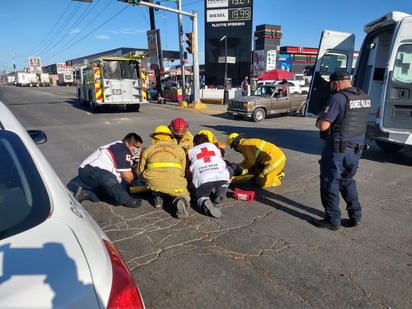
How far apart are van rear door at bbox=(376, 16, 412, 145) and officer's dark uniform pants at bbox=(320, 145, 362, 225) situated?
364 centimetres

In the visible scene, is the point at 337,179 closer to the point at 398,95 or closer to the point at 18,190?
the point at 18,190

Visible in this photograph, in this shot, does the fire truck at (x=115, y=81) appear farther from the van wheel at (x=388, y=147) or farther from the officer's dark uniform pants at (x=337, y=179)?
the officer's dark uniform pants at (x=337, y=179)

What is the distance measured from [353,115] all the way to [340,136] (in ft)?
0.92

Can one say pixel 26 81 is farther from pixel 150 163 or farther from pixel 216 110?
pixel 150 163

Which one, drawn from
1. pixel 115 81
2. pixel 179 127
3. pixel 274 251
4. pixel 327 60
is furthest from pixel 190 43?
pixel 274 251

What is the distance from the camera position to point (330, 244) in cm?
365

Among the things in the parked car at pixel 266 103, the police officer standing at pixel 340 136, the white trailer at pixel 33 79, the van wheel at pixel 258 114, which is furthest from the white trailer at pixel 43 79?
the police officer standing at pixel 340 136

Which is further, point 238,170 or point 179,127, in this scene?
point 238,170

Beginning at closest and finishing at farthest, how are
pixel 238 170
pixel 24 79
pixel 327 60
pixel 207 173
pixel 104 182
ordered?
1. pixel 104 182
2. pixel 207 173
3. pixel 238 170
4. pixel 327 60
5. pixel 24 79

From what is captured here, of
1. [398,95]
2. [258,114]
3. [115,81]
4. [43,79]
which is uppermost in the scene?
[398,95]

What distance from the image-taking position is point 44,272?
53.4 inches

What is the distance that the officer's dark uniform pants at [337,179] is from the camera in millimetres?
3838

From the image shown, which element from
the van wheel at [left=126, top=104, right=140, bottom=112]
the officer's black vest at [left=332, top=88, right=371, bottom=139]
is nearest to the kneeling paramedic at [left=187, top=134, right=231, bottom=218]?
the officer's black vest at [left=332, top=88, right=371, bottom=139]

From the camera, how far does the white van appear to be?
6.73 m
